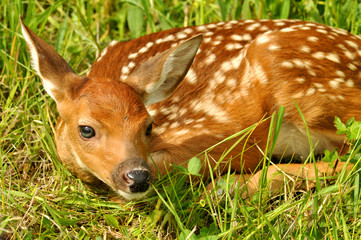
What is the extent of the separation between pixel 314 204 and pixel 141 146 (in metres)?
0.93

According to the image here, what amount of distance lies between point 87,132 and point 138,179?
0.43 metres

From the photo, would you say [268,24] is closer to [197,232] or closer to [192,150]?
[192,150]

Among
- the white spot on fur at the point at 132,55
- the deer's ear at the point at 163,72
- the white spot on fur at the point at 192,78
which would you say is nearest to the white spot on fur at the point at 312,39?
the white spot on fur at the point at 192,78

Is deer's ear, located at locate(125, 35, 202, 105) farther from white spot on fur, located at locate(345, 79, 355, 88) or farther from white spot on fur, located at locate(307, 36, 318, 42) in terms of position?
white spot on fur, located at locate(345, 79, 355, 88)

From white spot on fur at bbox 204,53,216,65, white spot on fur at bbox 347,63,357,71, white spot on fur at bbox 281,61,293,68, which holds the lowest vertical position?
white spot on fur at bbox 347,63,357,71

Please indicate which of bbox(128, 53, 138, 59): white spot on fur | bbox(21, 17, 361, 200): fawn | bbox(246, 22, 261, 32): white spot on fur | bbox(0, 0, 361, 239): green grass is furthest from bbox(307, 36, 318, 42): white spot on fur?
bbox(128, 53, 138, 59): white spot on fur

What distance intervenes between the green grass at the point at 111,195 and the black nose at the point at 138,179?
0.40 feet

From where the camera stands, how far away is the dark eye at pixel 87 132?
3.23 meters

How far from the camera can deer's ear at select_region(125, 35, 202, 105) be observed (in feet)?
11.2

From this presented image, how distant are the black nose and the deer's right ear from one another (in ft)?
2.13

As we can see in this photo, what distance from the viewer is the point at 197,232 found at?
129 inches

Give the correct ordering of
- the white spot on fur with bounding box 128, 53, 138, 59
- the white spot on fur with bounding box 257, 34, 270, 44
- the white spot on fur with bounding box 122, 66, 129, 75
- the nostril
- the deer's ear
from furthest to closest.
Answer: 1. the white spot on fur with bounding box 128, 53, 138, 59
2. the white spot on fur with bounding box 122, 66, 129, 75
3. the white spot on fur with bounding box 257, 34, 270, 44
4. the deer's ear
5. the nostril

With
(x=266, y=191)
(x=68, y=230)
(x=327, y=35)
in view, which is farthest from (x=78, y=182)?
(x=327, y=35)

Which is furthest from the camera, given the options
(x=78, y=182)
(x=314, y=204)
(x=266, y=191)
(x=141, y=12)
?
(x=141, y=12)
